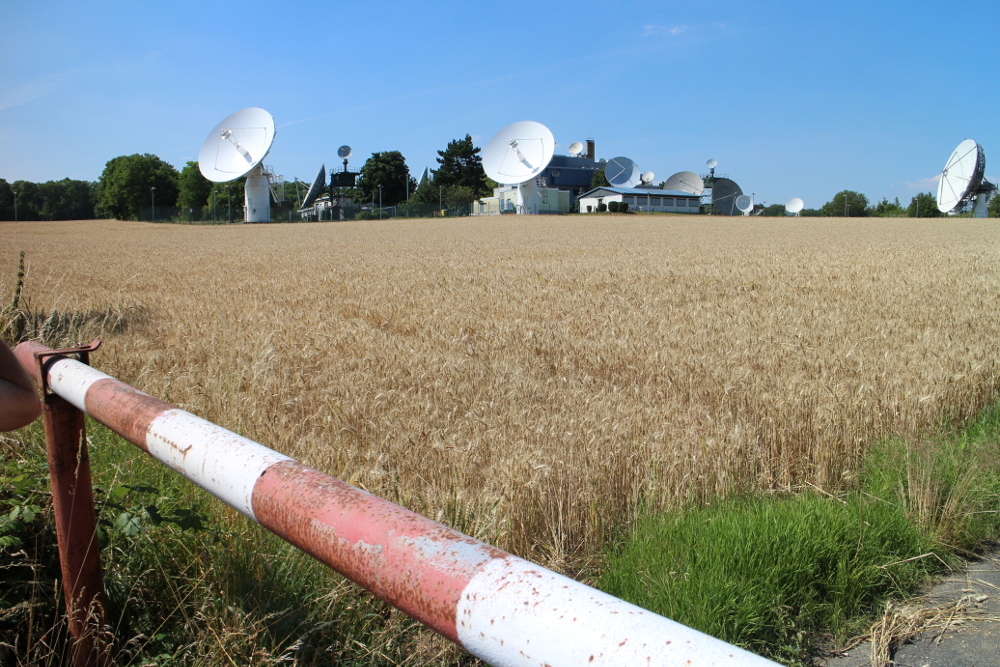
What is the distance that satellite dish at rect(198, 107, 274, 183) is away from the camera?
63688mm

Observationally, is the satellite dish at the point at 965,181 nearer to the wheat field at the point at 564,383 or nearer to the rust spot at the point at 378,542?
the wheat field at the point at 564,383

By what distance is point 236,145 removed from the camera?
6488 cm

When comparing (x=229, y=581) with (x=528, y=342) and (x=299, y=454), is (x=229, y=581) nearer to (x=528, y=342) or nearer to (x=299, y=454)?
(x=299, y=454)

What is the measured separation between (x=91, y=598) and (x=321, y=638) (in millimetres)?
717

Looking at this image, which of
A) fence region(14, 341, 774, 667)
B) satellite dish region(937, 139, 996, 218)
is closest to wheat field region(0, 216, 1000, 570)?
fence region(14, 341, 774, 667)

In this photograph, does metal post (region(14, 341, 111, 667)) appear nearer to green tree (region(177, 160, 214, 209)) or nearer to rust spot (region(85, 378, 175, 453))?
rust spot (region(85, 378, 175, 453))

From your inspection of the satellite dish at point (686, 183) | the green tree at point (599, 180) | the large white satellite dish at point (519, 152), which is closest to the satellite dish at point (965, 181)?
the large white satellite dish at point (519, 152)

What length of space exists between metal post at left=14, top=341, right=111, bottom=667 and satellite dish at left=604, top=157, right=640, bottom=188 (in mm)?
111914

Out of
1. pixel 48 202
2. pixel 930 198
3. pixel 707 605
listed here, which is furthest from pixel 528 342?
pixel 930 198

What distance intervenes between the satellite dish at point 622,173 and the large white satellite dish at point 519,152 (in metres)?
42.6

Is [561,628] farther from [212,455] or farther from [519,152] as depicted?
[519,152]

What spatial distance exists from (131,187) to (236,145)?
2165 inches

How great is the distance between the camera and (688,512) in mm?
3318

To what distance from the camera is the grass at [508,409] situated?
98.5 inches
